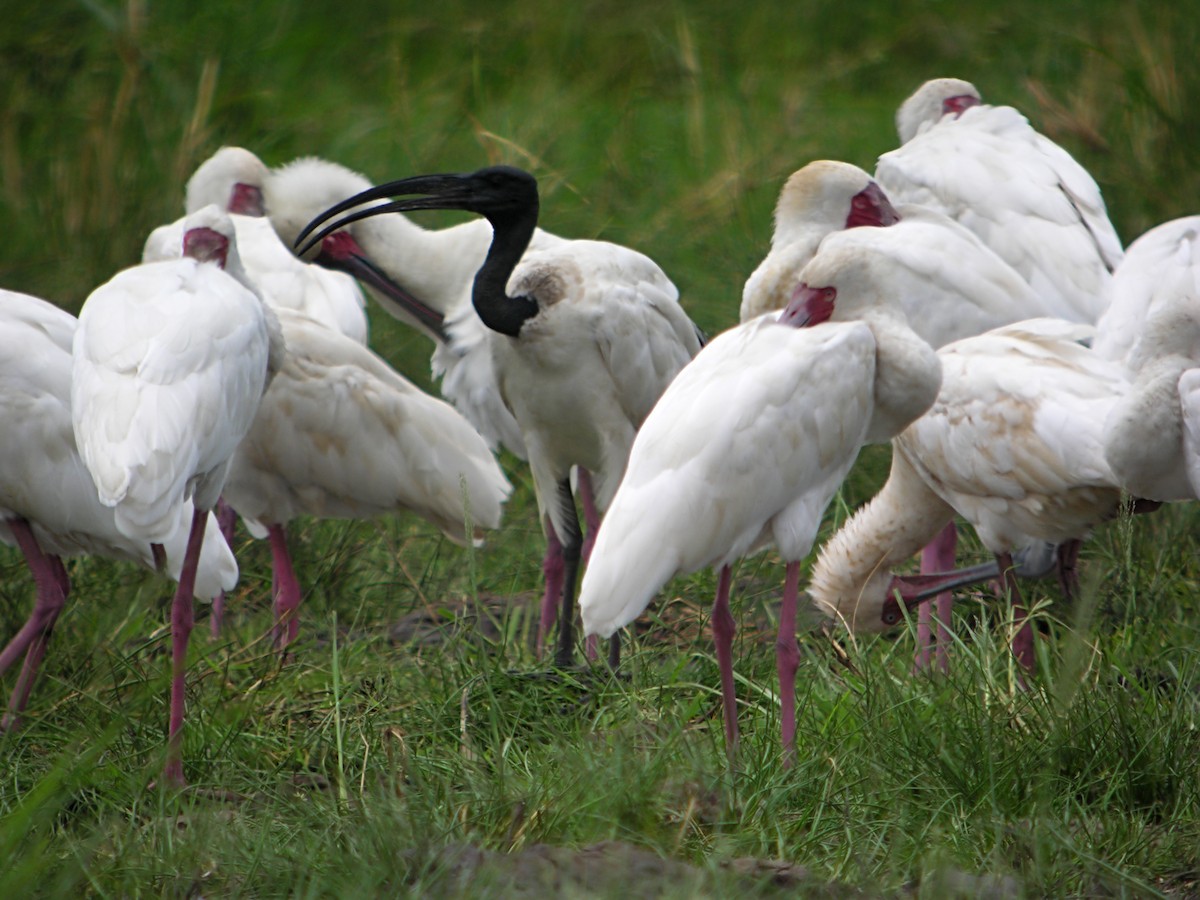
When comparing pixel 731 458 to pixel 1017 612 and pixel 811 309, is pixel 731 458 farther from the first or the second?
pixel 1017 612

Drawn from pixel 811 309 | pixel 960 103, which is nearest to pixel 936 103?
pixel 960 103

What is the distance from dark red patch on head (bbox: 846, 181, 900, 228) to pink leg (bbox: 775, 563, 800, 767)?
5.96 feet

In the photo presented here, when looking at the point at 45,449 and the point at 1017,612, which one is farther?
the point at 1017,612

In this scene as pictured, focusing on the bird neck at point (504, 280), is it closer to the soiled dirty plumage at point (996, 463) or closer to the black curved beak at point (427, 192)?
the black curved beak at point (427, 192)

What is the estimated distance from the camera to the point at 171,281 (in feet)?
13.9

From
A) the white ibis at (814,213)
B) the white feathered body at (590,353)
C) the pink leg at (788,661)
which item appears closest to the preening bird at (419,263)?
the white feathered body at (590,353)

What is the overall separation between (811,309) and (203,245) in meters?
1.59

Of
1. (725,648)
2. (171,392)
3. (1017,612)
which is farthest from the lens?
(1017,612)

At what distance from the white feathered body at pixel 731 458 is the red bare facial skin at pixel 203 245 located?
1318 mm

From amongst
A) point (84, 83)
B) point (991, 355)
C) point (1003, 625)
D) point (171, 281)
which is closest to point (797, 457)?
point (1003, 625)

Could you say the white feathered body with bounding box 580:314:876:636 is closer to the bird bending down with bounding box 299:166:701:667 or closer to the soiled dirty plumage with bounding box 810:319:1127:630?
the soiled dirty plumage with bounding box 810:319:1127:630

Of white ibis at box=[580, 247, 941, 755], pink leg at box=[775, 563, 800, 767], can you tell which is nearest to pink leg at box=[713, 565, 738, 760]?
white ibis at box=[580, 247, 941, 755]

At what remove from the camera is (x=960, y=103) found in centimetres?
668

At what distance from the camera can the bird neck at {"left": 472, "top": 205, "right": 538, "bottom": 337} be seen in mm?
5141
